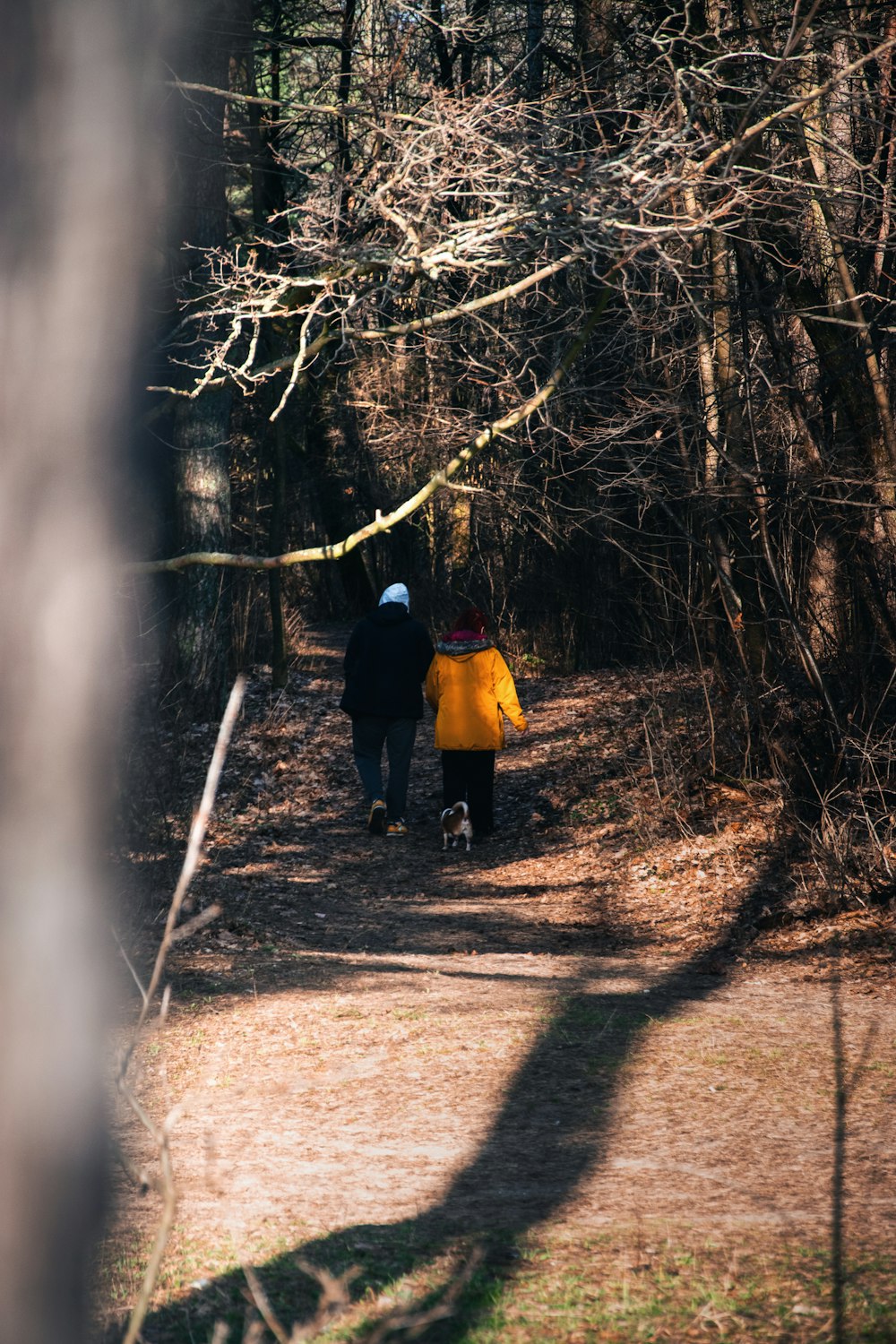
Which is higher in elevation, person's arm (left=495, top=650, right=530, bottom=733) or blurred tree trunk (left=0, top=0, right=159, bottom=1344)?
blurred tree trunk (left=0, top=0, right=159, bottom=1344)

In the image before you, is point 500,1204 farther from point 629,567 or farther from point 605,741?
point 629,567

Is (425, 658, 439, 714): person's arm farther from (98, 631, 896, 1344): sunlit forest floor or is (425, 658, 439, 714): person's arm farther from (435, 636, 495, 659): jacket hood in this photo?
(98, 631, 896, 1344): sunlit forest floor

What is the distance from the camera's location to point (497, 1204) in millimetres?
4258

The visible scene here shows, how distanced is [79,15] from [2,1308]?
6.04 ft

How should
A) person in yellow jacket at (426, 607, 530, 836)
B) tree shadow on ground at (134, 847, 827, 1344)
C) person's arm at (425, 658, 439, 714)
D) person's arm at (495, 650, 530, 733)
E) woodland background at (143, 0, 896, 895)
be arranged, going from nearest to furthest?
tree shadow on ground at (134, 847, 827, 1344) < woodland background at (143, 0, 896, 895) < person's arm at (495, 650, 530, 733) < person in yellow jacket at (426, 607, 530, 836) < person's arm at (425, 658, 439, 714)

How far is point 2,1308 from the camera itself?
1861mm

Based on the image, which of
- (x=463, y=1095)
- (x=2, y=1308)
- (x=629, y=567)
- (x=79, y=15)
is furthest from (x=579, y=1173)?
(x=629, y=567)

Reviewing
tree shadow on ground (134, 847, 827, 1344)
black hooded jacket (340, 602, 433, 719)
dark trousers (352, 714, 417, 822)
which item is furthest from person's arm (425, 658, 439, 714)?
tree shadow on ground (134, 847, 827, 1344)

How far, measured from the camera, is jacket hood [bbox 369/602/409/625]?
35.8ft

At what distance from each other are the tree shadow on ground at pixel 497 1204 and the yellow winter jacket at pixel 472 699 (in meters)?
3.97

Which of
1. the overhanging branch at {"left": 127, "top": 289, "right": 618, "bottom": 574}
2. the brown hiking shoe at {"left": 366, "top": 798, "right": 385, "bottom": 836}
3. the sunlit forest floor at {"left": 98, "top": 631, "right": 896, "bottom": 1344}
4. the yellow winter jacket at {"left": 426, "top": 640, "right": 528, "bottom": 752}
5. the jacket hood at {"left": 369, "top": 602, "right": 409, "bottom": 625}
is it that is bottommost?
the sunlit forest floor at {"left": 98, "top": 631, "right": 896, "bottom": 1344}

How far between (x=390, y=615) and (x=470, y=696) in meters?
0.99

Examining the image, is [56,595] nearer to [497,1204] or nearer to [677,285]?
[497,1204]

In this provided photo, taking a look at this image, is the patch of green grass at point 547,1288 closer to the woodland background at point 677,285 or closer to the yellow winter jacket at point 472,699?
the woodland background at point 677,285
